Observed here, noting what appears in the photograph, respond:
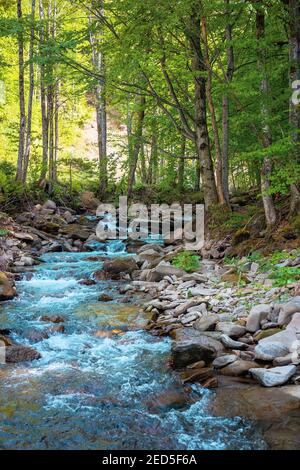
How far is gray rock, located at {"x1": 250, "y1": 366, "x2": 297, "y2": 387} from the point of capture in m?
4.26

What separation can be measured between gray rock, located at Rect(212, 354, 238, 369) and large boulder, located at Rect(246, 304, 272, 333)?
80 centimetres

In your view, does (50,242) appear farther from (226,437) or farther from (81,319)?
(226,437)

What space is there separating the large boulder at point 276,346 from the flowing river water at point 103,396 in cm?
88

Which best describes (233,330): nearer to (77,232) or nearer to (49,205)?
(77,232)

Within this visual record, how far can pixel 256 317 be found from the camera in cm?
561

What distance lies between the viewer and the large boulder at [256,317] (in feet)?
18.3

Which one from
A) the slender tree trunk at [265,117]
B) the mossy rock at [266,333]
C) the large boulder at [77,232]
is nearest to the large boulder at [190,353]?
the mossy rock at [266,333]

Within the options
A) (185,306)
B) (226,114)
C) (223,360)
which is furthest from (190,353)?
(226,114)

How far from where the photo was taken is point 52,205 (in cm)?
1636

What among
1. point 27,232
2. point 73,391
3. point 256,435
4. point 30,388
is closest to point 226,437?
point 256,435

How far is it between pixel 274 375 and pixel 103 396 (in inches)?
70.1

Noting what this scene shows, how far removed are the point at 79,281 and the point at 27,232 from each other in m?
4.47
